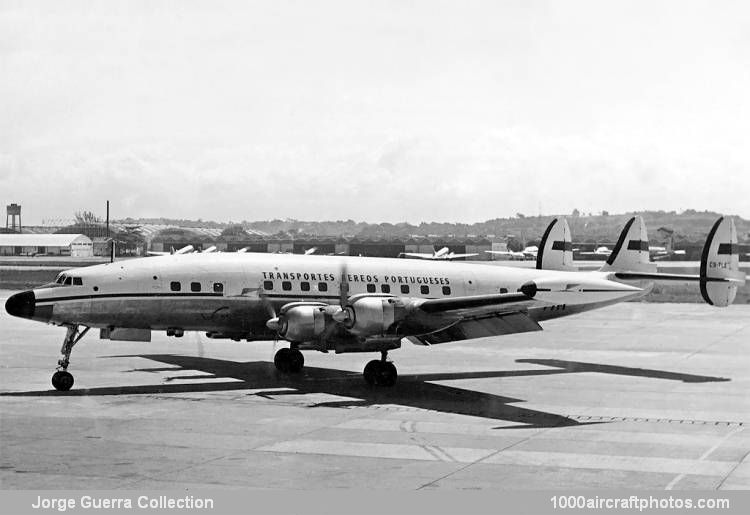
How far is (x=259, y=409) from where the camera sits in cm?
2078

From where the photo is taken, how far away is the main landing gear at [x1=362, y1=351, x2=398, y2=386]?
2425 centimetres

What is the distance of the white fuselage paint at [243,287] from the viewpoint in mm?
23703

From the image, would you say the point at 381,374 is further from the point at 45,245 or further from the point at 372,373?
the point at 45,245

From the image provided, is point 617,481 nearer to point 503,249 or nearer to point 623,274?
point 623,274

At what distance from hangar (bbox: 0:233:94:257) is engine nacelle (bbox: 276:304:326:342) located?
65550mm

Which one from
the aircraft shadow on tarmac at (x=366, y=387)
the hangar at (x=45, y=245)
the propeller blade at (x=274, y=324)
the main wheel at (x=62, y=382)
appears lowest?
the aircraft shadow on tarmac at (x=366, y=387)

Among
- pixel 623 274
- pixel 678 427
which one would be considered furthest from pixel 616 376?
pixel 678 427

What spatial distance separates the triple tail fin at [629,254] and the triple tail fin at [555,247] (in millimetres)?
1819

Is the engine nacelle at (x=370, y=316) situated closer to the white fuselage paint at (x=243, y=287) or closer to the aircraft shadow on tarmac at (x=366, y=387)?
the aircraft shadow on tarmac at (x=366, y=387)

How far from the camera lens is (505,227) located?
282ft

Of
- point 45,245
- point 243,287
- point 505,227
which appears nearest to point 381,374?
point 243,287

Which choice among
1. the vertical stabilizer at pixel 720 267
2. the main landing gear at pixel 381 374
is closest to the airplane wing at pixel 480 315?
the main landing gear at pixel 381 374

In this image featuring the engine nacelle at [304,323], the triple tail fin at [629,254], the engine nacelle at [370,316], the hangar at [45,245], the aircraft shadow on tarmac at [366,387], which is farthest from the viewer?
the hangar at [45,245]

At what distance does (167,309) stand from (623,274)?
576 inches
